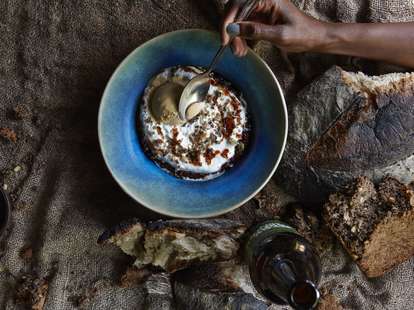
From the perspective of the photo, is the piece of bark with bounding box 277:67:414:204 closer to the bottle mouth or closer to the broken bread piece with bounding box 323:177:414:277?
the broken bread piece with bounding box 323:177:414:277

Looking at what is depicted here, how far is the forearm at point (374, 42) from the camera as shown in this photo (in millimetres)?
1418

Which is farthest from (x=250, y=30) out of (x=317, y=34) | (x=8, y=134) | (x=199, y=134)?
(x=8, y=134)

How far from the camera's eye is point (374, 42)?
1.44 m

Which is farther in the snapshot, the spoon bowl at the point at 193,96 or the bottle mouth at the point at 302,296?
the spoon bowl at the point at 193,96

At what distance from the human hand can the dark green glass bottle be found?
1.54 feet

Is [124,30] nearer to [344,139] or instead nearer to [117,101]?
[117,101]

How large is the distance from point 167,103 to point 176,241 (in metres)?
0.37

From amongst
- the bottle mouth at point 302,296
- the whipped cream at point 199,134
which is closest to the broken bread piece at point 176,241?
the whipped cream at point 199,134

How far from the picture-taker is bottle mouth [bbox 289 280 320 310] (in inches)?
43.6

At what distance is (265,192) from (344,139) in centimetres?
28

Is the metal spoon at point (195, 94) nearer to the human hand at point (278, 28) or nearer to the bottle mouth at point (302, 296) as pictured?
the human hand at point (278, 28)

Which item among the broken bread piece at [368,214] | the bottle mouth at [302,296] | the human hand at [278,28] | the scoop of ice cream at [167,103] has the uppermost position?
the human hand at [278,28]

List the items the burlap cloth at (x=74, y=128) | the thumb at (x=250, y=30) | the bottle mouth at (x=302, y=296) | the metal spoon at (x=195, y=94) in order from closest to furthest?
the bottle mouth at (x=302, y=296)
the thumb at (x=250, y=30)
the metal spoon at (x=195, y=94)
the burlap cloth at (x=74, y=128)

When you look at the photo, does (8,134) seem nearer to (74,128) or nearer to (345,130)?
(74,128)
